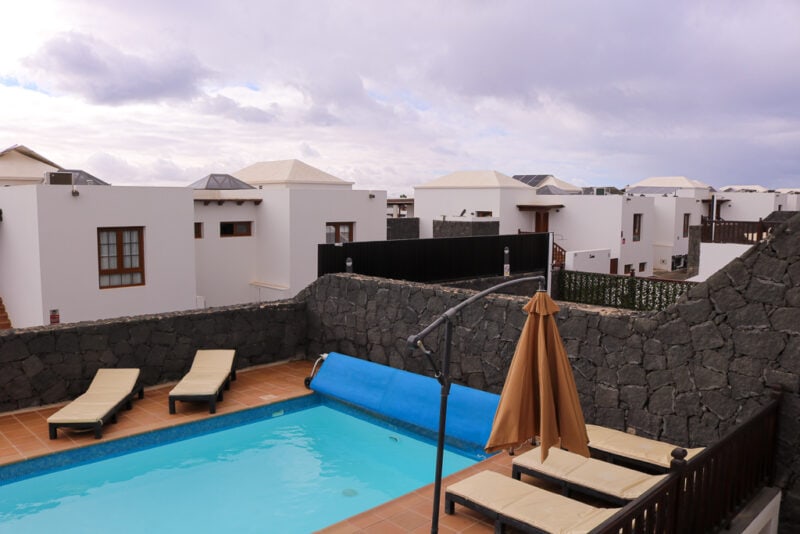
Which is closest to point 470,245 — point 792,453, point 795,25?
point 795,25

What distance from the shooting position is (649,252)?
112 feet

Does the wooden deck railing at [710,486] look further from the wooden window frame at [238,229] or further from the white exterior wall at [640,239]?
the white exterior wall at [640,239]

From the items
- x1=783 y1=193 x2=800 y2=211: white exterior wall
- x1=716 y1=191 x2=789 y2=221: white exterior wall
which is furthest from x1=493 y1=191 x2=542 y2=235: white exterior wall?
x1=783 y1=193 x2=800 y2=211: white exterior wall

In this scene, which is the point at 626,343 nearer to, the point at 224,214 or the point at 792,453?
the point at 792,453

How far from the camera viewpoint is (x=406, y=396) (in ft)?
33.8

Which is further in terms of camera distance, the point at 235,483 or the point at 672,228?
the point at 672,228

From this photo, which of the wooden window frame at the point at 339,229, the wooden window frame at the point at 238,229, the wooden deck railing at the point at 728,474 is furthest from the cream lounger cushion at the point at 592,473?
the wooden window frame at the point at 238,229

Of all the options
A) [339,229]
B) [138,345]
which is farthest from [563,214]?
[138,345]

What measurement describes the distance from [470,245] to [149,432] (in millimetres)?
11806

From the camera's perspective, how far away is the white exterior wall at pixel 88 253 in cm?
1515

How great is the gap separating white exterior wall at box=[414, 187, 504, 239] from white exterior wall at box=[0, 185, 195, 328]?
17109mm

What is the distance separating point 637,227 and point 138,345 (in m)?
28.0

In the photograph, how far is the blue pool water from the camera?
7.49 m

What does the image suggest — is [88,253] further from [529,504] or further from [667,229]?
[667,229]
